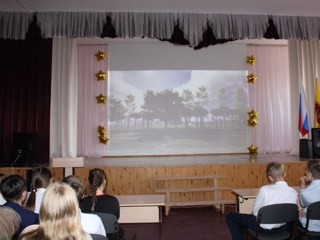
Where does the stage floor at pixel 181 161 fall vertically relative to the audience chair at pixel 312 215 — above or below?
above

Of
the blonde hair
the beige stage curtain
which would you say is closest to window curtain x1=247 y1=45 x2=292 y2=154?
the beige stage curtain

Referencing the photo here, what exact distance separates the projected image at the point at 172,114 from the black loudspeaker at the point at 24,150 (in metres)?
2.49

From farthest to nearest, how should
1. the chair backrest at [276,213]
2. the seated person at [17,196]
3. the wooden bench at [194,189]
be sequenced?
the wooden bench at [194,189], the chair backrest at [276,213], the seated person at [17,196]

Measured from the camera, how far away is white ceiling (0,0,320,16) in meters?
5.55

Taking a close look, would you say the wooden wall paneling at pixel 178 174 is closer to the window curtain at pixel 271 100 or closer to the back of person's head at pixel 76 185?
the window curtain at pixel 271 100

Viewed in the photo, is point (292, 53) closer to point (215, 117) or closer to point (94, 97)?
point (215, 117)

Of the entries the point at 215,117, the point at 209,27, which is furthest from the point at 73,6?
the point at 215,117

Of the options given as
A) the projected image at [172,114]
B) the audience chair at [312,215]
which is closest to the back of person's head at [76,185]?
the audience chair at [312,215]

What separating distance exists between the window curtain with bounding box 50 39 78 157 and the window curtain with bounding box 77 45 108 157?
1.14 metres

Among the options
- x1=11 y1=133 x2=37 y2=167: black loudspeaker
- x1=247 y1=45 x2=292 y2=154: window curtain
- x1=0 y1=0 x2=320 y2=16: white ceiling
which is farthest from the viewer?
x1=247 y1=45 x2=292 y2=154: window curtain

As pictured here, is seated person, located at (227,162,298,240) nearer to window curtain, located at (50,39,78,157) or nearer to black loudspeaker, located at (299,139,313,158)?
Answer: black loudspeaker, located at (299,139,313,158)

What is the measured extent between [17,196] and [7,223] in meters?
0.75

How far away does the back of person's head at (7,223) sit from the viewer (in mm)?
1480

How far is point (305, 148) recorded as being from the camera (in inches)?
285
